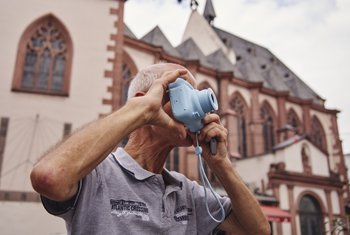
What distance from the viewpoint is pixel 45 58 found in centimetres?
1202

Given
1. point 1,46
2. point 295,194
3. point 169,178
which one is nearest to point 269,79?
point 295,194

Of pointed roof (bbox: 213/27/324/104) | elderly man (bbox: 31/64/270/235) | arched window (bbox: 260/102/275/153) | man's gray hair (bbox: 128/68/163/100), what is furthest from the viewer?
pointed roof (bbox: 213/27/324/104)

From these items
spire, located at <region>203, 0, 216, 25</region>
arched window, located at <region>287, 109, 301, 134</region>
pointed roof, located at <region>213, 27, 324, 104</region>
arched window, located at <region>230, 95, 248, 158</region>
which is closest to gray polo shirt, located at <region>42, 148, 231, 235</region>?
arched window, located at <region>230, 95, 248, 158</region>

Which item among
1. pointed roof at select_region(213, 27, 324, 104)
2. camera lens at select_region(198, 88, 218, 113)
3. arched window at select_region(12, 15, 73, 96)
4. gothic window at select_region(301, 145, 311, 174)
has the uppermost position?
pointed roof at select_region(213, 27, 324, 104)

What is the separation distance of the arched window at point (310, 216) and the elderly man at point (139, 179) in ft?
53.6

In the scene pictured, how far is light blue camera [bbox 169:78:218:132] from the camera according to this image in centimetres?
146

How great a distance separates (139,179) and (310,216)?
57.5 ft

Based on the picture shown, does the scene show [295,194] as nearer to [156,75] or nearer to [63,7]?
[63,7]

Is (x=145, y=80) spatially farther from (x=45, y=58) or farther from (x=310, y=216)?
(x=310, y=216)

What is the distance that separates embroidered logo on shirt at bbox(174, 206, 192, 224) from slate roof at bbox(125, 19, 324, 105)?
16.9 meters

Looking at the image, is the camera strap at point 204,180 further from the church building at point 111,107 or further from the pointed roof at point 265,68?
the pointed roof at point 265,68

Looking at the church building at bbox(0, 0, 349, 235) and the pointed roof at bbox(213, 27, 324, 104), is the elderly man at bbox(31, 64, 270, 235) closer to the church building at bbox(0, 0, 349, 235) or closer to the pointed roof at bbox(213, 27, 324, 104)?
the church building at bbox(0, 0, 349, 235)

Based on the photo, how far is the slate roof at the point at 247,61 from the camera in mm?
20678

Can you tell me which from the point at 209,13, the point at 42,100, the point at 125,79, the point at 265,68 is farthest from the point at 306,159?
the point at 209,13
